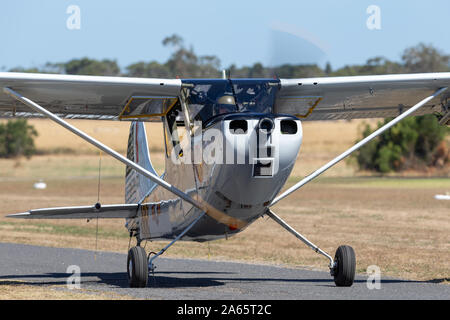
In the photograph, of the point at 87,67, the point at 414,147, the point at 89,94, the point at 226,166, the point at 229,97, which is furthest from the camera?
the point at 87,67

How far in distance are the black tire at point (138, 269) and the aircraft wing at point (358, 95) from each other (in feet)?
9.52

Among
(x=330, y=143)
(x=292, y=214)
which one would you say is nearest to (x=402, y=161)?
(x=330, y=143)

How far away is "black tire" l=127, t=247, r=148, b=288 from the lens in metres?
11.8

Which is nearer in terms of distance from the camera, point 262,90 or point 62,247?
point 262,90

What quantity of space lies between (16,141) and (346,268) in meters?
71.9

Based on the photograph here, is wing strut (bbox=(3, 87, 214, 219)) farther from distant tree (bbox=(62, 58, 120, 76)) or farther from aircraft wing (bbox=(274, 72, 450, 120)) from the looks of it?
distant tree (bbox=(62, 58, 120, 76))

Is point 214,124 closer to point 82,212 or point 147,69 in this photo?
point 82,212

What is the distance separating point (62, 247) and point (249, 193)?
10.7m

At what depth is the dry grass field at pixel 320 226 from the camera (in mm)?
17767

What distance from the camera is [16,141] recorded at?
80.4 m

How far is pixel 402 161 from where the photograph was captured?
2474 inches

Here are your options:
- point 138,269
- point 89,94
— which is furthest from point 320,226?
point 138,269
